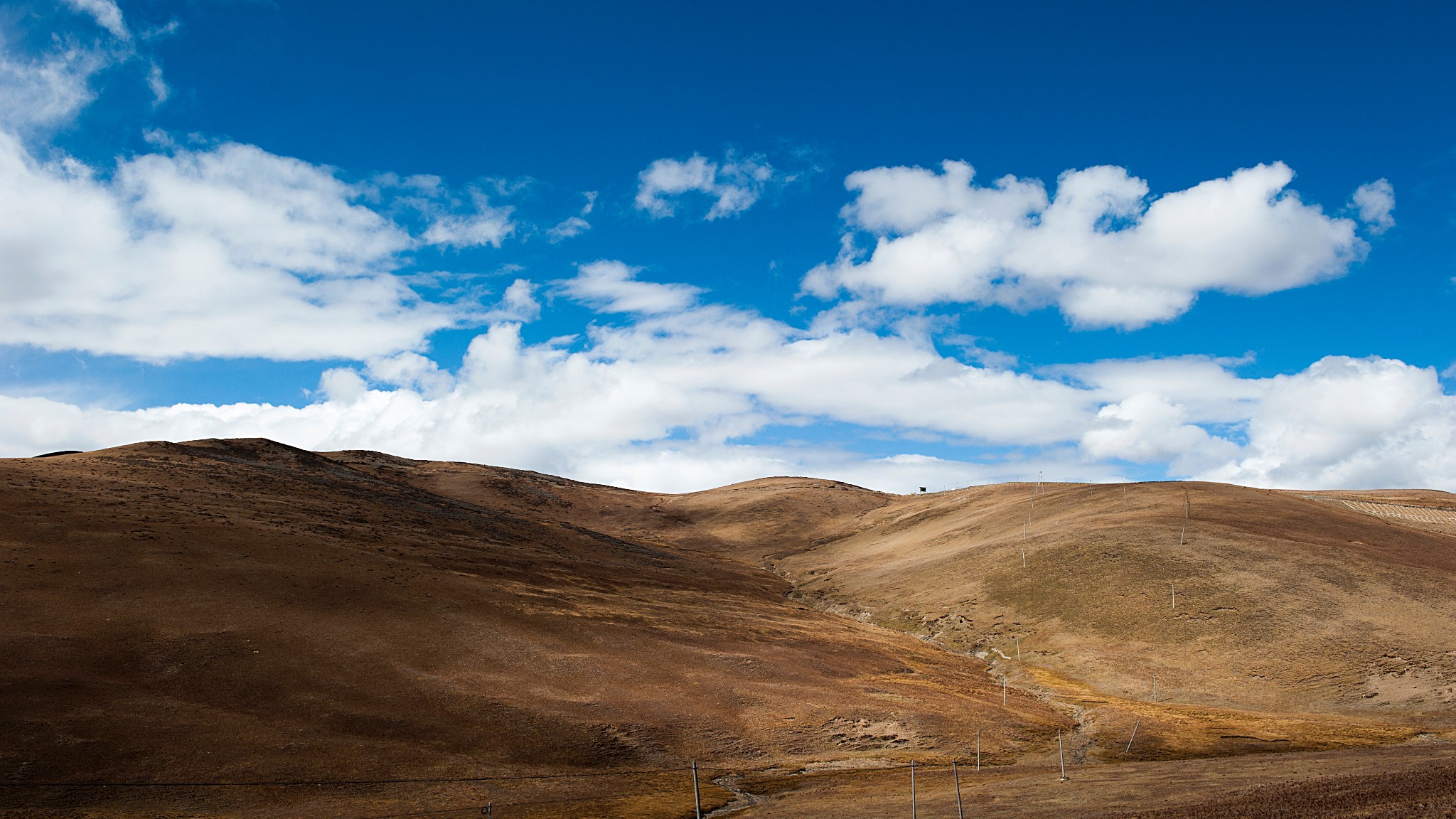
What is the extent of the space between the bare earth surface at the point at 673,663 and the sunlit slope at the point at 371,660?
28cm

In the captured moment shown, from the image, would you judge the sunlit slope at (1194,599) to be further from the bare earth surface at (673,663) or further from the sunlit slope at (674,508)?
the sunlit slope at (674,508)

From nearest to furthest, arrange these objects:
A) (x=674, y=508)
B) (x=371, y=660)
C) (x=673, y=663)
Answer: (x=371, y=660), (x=673, y=663), (x=674, y=508)

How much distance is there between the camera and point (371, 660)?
5553 cm

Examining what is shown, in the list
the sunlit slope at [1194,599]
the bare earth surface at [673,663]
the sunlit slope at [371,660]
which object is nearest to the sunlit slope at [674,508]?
the sunlit slope at [1194,599]

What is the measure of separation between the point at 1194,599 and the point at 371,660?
71701mm

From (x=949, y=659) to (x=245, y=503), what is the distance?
7202 cm

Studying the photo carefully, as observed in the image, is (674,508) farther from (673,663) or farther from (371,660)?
(371,660)

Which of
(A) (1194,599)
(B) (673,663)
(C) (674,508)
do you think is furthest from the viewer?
(C) (674,508)

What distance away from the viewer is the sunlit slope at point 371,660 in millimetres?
43469

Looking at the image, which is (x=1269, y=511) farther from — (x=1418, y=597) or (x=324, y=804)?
(x=324, y=804)

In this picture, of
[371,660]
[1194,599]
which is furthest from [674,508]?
[371,660]

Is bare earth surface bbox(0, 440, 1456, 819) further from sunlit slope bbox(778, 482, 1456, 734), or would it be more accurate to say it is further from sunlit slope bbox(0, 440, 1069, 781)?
sunlit slope bbox(778, 482, 1456, 734)

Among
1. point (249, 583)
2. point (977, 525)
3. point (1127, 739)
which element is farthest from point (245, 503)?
point (977, 525)

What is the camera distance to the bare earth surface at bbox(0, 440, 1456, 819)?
131 feet
